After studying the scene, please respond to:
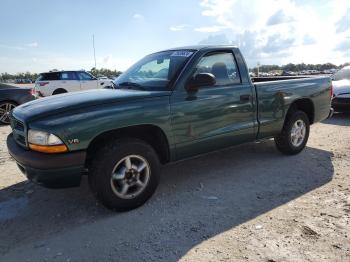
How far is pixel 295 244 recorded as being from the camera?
316 centimetres

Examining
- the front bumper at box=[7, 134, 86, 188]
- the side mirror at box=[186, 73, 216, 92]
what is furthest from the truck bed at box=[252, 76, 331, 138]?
the front bumper at box=[7, 134, 86, 188]

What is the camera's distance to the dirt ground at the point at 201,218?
10.2ft

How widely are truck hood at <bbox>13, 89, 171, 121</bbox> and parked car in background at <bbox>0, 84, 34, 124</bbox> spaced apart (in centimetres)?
655

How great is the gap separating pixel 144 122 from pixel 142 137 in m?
0.35

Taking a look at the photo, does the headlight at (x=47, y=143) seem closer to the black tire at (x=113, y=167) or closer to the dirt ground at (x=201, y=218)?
the black tire at (x=113, y=167)

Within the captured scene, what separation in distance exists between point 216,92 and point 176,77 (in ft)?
1.87

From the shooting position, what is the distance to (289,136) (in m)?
5.69

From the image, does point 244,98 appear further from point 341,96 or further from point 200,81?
point 341,96

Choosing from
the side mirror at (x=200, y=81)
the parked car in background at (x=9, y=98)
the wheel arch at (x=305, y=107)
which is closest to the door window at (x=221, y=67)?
the side mirror at (x=200, y=81)

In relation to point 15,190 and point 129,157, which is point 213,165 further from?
point 15,190

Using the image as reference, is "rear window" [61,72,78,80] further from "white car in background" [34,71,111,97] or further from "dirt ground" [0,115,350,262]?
"dirt ground" [0,115,350,262]

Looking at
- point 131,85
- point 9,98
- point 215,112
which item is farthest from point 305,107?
point 9,98

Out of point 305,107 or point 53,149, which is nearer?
point 53,149

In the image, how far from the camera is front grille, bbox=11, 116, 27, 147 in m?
3.68
